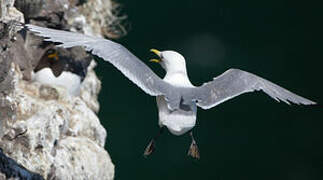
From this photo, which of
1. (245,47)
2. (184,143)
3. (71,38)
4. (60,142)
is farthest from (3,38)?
(245,47)

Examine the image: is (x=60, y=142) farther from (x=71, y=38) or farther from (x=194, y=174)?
(x=194, y=174)

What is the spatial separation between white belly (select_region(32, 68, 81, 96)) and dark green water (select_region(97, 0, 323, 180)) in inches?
46.5

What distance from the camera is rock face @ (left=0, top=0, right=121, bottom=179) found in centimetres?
407

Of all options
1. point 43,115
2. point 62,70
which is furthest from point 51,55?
point 43,115

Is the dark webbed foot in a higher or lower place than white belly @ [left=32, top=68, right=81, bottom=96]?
lower

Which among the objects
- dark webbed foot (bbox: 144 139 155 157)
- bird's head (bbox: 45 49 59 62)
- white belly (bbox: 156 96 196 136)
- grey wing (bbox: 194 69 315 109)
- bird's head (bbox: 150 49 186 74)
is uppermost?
bird's head (bbox: 150 49 186 74)

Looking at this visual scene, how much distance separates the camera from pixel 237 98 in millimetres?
7098

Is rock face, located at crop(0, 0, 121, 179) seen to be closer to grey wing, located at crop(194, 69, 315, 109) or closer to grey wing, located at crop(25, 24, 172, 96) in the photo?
grey wing, located at crop(25, 24, 172, 96)

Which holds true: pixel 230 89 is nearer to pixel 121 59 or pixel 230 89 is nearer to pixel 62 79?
pixel 121 59

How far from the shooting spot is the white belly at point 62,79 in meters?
5.16

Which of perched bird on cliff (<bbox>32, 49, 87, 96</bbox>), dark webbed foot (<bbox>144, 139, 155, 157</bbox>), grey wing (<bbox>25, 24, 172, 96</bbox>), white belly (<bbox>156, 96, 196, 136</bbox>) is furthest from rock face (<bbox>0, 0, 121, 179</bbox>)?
white belly (<bbox>156, 96, 196, 136</bbox>)

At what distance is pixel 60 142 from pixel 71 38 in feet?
3.23

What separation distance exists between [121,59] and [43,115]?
773mm

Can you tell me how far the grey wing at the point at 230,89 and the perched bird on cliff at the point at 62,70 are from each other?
151 centimetres
